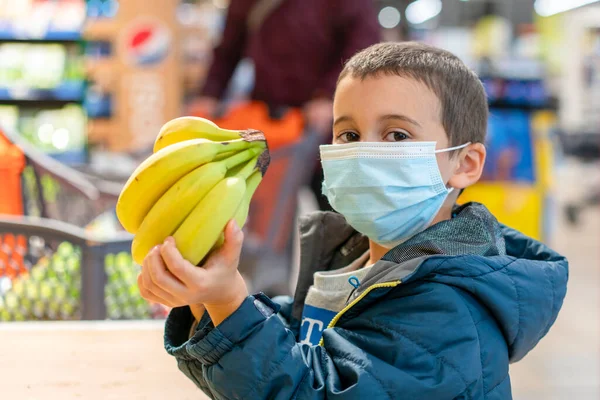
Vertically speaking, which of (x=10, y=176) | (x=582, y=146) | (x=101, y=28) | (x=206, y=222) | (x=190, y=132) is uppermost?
(x=101, y=28)

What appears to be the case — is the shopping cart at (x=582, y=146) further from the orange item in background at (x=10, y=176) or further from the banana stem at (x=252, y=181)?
the banana stem at (x=252, y=181)

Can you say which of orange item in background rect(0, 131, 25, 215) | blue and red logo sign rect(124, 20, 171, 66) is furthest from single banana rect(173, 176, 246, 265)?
blue and red logo sign rect(124, 20, 171, 66)

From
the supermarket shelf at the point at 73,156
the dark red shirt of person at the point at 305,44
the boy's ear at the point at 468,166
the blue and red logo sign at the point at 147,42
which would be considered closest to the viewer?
the boy's ear at the point at 468,166

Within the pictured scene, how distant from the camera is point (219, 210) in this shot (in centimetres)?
87

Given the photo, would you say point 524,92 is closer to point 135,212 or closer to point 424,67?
point 424,67

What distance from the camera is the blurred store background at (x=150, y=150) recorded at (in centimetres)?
→ 194

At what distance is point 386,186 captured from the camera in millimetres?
1146

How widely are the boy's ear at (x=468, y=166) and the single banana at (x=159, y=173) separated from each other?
0.50m

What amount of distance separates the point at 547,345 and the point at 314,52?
184 centimetres

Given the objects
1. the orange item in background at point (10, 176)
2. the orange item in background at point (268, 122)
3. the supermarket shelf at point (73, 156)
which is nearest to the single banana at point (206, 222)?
the orange item in background at point (10, 176)

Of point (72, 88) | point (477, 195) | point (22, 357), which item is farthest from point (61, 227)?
point (72, 88)

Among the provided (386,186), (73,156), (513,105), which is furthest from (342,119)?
(513,105)

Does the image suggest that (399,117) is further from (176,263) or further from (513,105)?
(513,105)

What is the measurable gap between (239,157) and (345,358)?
12.7 inches
